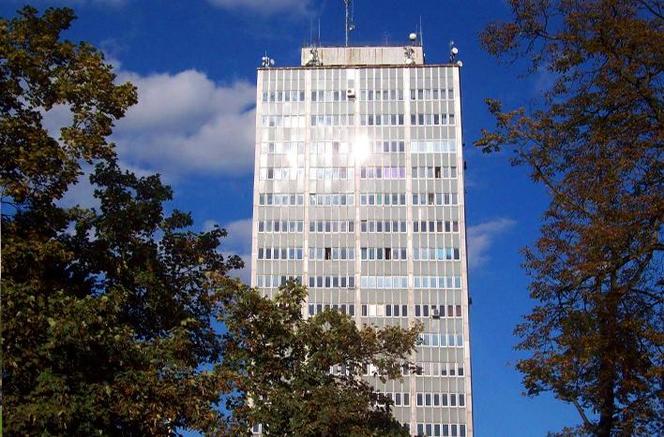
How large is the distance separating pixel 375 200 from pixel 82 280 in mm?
68182

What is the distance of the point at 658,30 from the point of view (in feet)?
54.8

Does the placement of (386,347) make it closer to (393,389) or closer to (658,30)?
(658,30)

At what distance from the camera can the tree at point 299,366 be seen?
2525 cm

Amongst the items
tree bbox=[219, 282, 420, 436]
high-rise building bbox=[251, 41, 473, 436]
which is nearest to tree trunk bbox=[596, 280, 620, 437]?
tree bbox=[219, 282, 420, 436]

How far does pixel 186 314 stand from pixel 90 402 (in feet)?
17.3

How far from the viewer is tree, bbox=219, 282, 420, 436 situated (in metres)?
25.2

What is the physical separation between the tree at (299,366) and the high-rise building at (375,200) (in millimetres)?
58104

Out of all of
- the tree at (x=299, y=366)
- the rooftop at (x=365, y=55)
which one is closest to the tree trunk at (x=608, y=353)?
the tree at (x=299, y=366)


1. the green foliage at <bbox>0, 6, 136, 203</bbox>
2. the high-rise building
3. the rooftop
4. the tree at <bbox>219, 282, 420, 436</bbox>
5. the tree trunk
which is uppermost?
the rooftop

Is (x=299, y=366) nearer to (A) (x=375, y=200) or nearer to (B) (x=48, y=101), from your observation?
(B) (x=48, y=101)

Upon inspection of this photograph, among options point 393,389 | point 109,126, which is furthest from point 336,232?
point 109,126

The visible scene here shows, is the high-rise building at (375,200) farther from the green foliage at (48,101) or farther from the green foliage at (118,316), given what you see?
the green foliage at (48,101)

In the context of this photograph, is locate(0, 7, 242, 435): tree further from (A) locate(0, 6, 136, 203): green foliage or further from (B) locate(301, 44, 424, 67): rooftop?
(B) locate(301, 44, 424, 67): rooftop

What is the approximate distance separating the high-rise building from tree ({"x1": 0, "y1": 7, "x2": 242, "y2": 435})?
62.4 meters
